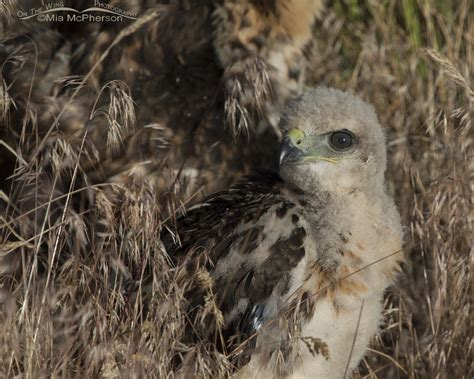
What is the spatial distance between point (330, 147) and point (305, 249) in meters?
0.41

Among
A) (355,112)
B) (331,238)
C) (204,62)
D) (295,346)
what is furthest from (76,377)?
(204,62)

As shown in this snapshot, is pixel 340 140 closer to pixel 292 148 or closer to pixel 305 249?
pixel 292 148

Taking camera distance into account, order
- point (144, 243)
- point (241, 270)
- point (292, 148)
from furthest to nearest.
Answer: point (292, 148)
point (241, 270)
point (144, 243)

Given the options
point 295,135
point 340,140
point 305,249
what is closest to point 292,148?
point 295,135

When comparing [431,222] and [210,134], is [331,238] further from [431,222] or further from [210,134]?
[210,134]

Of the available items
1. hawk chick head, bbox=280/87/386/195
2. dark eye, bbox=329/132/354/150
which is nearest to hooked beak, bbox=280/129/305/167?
hawk chick head, bbox=280/87/386/195

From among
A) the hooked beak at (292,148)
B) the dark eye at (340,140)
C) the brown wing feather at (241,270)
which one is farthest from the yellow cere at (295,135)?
the brown wing feather at (241,270)

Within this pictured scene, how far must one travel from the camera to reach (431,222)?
167 inches

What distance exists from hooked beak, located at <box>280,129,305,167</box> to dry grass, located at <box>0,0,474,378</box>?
7.3 inches

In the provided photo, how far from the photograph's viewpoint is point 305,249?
12.5 feet

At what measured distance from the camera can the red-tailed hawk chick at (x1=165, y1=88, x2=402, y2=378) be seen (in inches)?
148

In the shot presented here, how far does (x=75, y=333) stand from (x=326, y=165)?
1.07 m

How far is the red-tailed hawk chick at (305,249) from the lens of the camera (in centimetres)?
375

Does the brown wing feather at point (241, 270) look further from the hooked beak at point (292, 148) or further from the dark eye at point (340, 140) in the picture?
the dark eye at point (340, 140)
